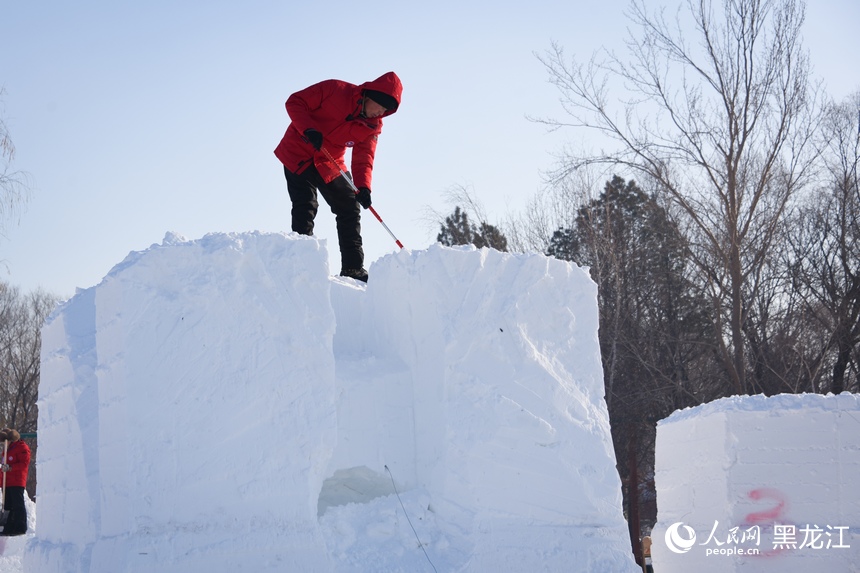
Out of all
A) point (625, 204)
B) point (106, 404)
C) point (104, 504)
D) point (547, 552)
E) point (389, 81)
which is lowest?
point (547, 552)

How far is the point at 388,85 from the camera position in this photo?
5.42 m

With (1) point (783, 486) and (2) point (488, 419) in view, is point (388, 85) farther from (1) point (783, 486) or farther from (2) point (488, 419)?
(1) point (783, 486)

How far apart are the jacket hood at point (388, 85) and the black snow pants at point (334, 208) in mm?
640

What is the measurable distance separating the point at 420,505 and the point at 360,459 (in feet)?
1.12

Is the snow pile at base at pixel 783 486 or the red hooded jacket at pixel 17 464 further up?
the red hooded jacket at pixel 17 464

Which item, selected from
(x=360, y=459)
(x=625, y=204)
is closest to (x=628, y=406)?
(x=625, y=204)

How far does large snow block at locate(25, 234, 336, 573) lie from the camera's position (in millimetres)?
3484

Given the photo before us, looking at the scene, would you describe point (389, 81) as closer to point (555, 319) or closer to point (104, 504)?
point (555, 319)

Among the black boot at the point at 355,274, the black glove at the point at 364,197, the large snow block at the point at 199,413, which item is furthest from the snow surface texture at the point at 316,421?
the black glove at the point at 364,197

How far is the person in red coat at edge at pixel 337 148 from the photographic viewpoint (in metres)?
5.45

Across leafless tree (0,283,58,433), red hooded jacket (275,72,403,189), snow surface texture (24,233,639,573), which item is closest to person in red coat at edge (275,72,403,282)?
red hooded jacket (275,72,403,189)

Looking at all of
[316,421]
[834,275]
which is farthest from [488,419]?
[834,275]

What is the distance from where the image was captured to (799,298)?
16.1m

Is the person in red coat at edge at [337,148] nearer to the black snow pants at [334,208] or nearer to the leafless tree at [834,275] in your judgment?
the black snow pants at [334,208]
